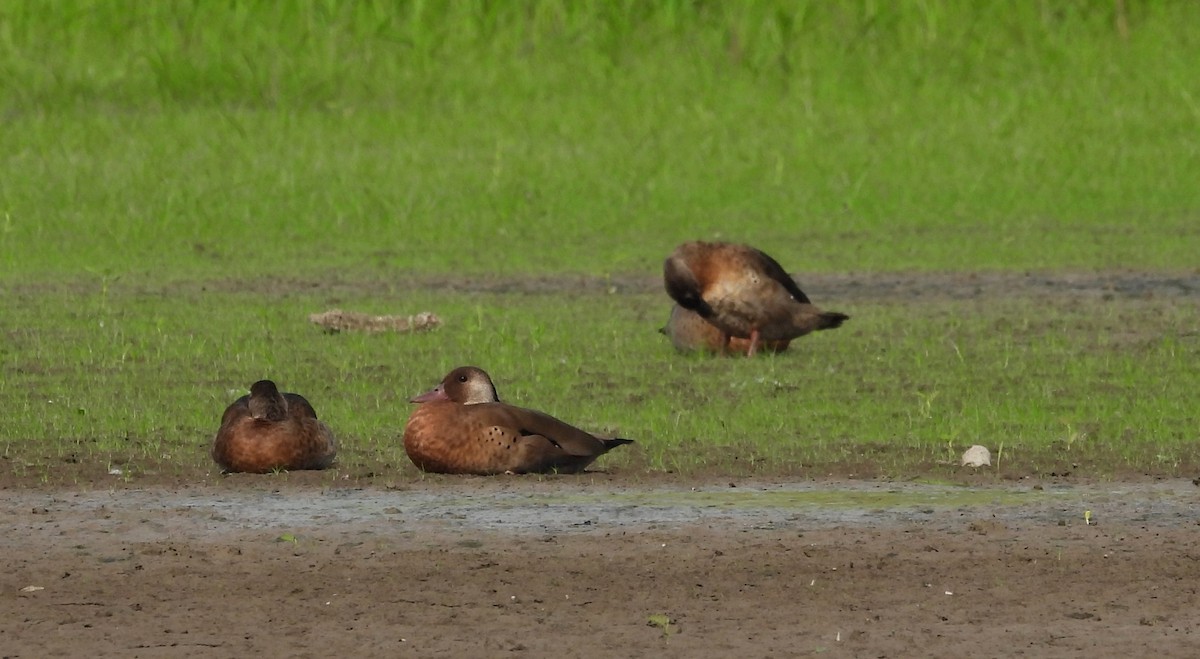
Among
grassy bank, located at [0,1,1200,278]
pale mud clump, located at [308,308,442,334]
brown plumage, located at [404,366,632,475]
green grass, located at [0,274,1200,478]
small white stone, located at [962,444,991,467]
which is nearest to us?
brown plumage, located at [404,366,632,475]

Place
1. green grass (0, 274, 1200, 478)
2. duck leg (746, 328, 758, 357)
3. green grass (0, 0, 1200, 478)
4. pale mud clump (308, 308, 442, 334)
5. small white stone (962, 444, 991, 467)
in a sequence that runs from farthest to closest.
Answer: pale mud clump (308, 308, 442, 334)
duck leg (746, 328, 758, 357)
green grass (0, 0, 1200, 478)
green grass (0, 274, 1200, 478)
small white stone (962, 444, 991, 467)

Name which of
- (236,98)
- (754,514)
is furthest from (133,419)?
(236,98)

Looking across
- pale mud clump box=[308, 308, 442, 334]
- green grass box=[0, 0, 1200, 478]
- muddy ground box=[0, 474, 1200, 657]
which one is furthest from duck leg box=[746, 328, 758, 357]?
muddy ground box=[0, 474, 1200, 657]

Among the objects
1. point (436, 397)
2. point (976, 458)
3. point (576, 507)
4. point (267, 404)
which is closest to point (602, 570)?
point (576, 507)

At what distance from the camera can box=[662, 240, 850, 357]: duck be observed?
41.1 ft

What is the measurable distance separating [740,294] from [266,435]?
4109mm

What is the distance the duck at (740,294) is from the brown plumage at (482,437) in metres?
3.51

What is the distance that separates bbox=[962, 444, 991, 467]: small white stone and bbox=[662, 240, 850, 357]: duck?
3.29 m

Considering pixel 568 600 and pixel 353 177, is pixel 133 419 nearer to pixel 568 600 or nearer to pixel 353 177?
pixel 568 600

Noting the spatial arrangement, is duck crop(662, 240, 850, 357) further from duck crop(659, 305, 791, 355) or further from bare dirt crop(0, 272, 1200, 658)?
bare dirt crop(0, 272, 1200, 658)

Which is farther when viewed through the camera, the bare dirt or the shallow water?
the shallow water

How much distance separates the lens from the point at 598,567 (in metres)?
7.42

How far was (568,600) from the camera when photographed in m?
7.02

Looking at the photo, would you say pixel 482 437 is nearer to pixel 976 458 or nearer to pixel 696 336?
pixel 976 458
